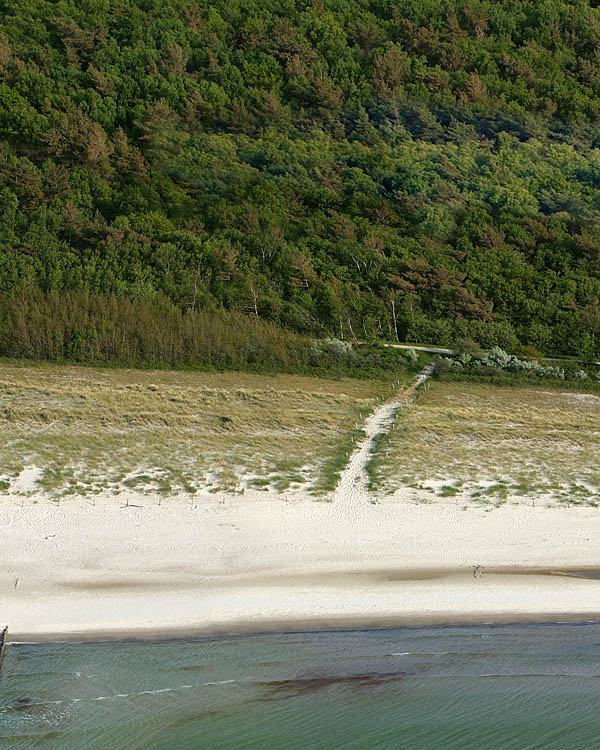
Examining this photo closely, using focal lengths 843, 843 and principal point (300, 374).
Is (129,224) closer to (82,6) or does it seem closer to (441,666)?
(82,6)

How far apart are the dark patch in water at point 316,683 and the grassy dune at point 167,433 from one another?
13.2ft

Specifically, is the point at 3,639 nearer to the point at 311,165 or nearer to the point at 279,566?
the point at 279,566

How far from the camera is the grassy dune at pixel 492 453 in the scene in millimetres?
11969

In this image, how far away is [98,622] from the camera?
27.8 ft

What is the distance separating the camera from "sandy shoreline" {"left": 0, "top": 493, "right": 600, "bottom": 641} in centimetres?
868

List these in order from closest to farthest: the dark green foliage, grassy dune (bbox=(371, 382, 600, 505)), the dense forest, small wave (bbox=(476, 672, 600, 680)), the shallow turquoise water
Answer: the shallow turquoise water, small wave (bbox=(476, 672, 600, 680)), grassy dune (bbox=(371, 382, 600, 505)), the dark green foliage, the dense forest

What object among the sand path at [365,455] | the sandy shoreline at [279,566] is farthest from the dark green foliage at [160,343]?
the sandy shoreline at [279,566]

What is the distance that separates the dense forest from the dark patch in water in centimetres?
1643

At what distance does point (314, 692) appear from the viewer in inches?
313

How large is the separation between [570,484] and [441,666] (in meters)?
5.00

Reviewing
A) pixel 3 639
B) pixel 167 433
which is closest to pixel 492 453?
pixel 167 433

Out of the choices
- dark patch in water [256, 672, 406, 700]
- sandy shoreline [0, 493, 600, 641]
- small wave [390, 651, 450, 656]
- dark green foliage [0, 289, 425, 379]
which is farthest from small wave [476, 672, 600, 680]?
dark green foliage [0, 289, 425, 379]

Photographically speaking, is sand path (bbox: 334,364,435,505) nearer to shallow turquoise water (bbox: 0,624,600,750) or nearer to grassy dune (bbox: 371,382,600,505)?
grassy dune (bbox: 371,382,600,505)

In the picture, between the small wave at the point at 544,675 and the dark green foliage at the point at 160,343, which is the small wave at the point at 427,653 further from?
the dark green foliage at the point at 160,343
